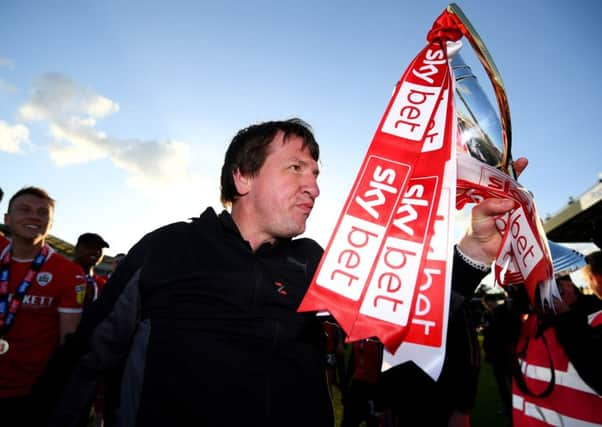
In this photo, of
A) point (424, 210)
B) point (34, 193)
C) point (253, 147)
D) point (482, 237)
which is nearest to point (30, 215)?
point (34, 193)

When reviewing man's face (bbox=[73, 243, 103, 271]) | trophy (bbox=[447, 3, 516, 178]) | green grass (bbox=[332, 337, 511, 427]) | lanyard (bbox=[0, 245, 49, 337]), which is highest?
trophy (bbox=[447, 3, 516, 178])

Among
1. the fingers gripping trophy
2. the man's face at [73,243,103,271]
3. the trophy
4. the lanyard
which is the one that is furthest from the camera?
the man's face at [73,243,103,271]

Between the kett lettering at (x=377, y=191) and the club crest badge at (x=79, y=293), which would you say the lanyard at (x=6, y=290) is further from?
the kett lettering at (x=377, y=191)

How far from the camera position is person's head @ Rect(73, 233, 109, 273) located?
4992 mm

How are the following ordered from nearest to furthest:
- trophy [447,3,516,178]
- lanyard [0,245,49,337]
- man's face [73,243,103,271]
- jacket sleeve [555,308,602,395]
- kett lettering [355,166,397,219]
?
kett lettering [355,166,397,219] → trophy [447,3,516,178] → jacket sleeve [555,308,602,395] → lanyard [0,245,49,337] → man's face [73,243,103,271]

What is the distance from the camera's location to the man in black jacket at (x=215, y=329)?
1.31 m

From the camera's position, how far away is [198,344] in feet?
4.50

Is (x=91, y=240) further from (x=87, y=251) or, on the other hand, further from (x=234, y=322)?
(x=234, y=322)

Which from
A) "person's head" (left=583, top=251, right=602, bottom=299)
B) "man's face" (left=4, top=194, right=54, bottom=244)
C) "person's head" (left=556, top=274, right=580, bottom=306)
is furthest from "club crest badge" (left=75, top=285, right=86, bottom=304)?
"person's head" (left=583, top=251, right=602, bottom=299)

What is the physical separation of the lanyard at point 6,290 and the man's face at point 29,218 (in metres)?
0.20

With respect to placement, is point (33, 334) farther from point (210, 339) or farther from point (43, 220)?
point (210, 339)

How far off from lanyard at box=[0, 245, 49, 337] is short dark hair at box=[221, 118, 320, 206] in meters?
2.18

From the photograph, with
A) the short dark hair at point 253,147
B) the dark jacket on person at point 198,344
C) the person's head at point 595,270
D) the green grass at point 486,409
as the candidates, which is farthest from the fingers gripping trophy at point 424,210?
the green grass at point 486,409

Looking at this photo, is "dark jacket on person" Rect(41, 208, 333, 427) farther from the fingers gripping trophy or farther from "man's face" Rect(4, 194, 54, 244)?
"man's face" Rect(4, 194, 54, 244)
